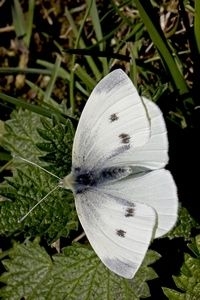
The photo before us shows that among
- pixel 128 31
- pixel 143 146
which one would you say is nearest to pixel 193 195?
pixel 143 146

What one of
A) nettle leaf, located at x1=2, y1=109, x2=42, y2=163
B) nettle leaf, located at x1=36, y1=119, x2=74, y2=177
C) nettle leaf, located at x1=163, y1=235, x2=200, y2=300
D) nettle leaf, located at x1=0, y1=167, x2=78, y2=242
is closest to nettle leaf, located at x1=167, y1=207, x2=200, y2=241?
nettle leaf, located at x1=163, y1=235, x2=200, y2=300

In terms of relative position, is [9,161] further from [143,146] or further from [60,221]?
[143,146]

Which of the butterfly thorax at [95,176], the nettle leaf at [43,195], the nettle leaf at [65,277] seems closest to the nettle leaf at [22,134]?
the nettle leaf at [43,195]

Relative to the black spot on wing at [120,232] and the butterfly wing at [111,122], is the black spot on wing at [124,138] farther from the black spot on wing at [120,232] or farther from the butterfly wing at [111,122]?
the black spot on wing at [120,232]

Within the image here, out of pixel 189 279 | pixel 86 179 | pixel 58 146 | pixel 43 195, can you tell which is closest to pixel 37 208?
pixel 43 195

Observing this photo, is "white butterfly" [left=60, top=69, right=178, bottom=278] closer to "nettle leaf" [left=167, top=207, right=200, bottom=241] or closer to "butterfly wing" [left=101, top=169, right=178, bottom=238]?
"butterfly wing" [left=101, top=169, right=178, bottom=238]

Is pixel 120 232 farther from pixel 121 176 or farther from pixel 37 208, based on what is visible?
pixel 37 208
